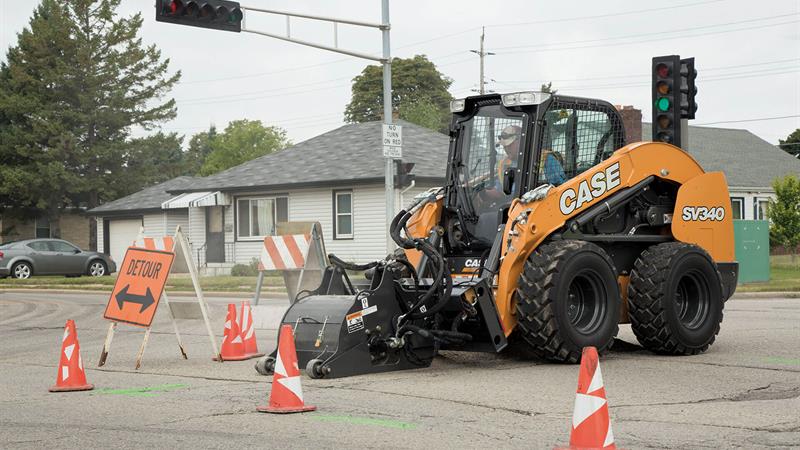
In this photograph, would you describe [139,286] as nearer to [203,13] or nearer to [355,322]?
[355,322]

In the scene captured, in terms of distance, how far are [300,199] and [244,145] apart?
4487cm

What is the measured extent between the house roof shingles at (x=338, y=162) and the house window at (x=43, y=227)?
19204 millimetres

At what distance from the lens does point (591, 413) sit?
6.01 m

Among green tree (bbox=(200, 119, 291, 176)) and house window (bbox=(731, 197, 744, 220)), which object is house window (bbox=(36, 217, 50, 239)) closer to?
green tree (bbox=(200, 119, 291, 176))

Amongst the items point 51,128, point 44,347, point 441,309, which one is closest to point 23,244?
point 51,128

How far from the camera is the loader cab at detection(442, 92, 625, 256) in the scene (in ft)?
36.7

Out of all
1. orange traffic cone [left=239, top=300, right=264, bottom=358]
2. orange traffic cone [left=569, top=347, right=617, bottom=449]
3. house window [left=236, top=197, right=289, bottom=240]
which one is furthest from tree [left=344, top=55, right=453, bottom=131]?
orange traffic cone [left=569, top=347, right=617, bottom=449]

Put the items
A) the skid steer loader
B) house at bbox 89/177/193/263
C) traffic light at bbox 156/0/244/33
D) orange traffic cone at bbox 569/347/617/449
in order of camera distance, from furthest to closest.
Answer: house at bbox 89/177/193/263
traffic light at bbox 156/0/244/33
the skid steer loader
orange traffic cone at bbox 569/347/617/449

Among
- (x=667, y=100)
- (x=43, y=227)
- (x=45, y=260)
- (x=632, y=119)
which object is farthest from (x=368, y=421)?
(x=43, y=227)

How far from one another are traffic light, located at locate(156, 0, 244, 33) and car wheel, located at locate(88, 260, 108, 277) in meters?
20.6

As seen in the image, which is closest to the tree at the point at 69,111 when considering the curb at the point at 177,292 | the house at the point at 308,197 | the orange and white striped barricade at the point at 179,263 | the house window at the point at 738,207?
the house at the point at 308,197

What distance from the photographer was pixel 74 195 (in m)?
56.0

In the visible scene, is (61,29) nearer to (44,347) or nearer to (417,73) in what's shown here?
(417,73)

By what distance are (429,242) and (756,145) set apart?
46245 millimetres
